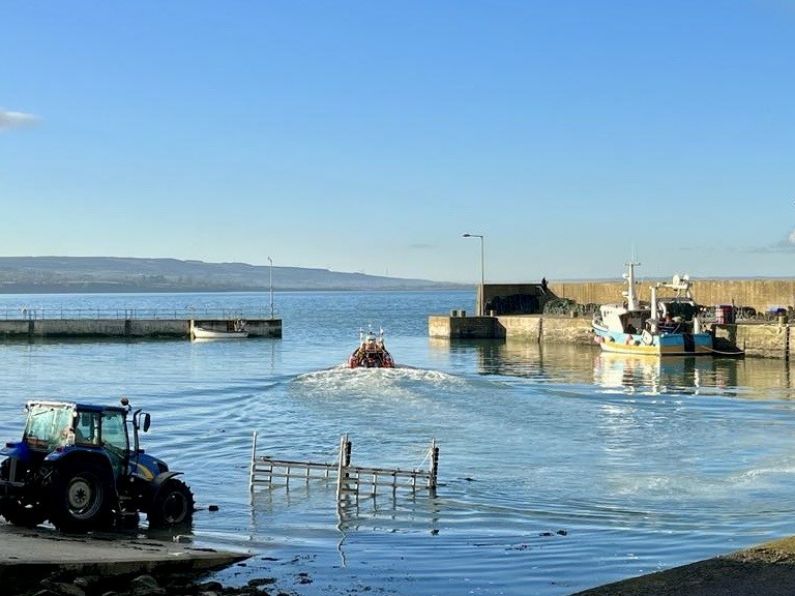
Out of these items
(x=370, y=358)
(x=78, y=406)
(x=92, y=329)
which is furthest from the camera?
(x=92, y=329)

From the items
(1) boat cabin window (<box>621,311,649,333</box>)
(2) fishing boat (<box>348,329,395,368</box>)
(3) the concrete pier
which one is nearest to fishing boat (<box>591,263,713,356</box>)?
(1) boat cabin window (<box>621,311,649,333</box>)

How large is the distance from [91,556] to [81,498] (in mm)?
2846

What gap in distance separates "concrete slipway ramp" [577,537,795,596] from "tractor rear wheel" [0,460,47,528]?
342 inches

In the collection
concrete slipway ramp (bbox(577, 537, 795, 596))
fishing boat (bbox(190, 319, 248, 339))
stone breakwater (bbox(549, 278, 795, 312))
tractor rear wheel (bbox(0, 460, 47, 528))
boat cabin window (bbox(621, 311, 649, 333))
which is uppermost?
stone breakwater (bbox(549, 278, 795, 312))

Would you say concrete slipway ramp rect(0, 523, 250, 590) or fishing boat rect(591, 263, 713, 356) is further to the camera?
fishing boat rect(591, 263, 713, 356)

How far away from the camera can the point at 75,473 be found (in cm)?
1758

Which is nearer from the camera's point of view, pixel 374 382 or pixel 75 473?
pixel 75 473

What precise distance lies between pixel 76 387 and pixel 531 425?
25.1 m

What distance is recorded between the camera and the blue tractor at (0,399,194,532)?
686 inches

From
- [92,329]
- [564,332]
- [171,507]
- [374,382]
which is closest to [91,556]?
[171,507]

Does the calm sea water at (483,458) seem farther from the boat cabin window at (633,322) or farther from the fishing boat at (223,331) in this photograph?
the fishing boat at (223,331)

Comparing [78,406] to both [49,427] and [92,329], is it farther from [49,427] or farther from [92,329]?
[92,329]

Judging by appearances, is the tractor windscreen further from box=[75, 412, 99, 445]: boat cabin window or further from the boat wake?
the boat wake

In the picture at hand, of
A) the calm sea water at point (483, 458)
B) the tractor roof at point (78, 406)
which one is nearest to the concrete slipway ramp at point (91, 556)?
the calm sea water at point (483, 458)
